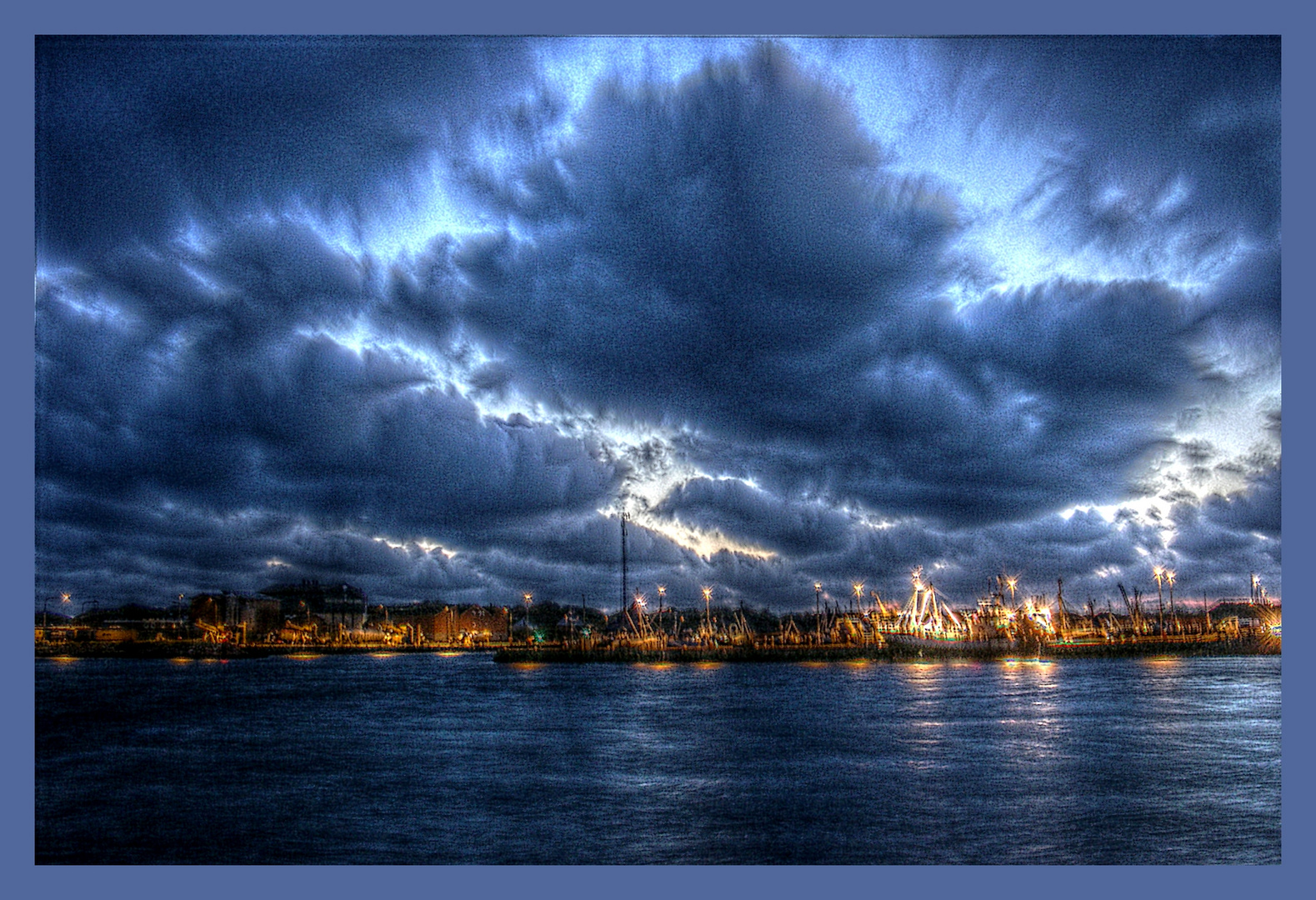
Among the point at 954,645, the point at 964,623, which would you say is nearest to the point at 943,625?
the point at 964,623

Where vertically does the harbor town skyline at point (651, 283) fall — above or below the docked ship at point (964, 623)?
above

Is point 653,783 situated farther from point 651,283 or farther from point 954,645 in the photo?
point 954,645

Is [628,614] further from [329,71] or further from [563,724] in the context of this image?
[329,71]

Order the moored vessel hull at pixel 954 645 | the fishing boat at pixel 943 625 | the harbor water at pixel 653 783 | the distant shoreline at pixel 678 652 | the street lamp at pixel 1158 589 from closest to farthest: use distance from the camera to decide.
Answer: the harbor water at pixel 653 783 → the street lamp at pixel 1158 589 → the fishing boat at pixel 943 625 → the distant shoreline at pixel 678 652 → the moored vessel hull at pixel 954 645

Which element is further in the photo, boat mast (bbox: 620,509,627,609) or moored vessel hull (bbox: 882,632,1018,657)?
moored vessel hull (bbox: 882,632,1018,657)

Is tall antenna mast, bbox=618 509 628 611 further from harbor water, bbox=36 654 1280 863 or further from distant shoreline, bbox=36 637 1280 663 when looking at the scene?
distant shoreline, bbox=36 637 1280 663

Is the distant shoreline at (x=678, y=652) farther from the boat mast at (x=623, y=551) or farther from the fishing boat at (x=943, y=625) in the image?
the boat mast at (x=623, y=551)

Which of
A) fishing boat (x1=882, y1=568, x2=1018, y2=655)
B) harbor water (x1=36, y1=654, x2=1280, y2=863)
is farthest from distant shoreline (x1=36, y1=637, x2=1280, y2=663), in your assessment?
harbor water (x1=36, y1=654, x2=1280, y2=863)

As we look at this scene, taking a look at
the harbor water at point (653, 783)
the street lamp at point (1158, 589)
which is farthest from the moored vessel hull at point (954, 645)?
the street lamp at point (1158, 589)

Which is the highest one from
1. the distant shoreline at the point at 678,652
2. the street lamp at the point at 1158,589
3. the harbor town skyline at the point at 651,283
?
the harbor town skyline at the point at 651,283
